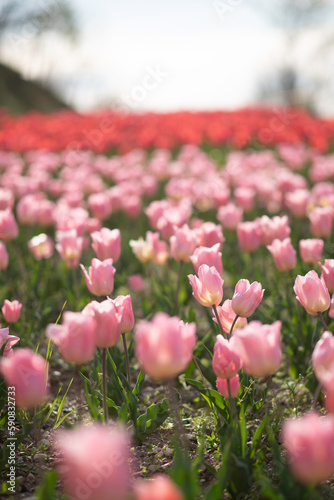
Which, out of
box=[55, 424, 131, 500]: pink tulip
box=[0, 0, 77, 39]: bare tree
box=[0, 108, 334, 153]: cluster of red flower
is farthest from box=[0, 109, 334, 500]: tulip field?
box=[0, 0, 77, 39]: bare tree

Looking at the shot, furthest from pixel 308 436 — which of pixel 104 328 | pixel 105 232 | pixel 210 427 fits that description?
pixel 105 232

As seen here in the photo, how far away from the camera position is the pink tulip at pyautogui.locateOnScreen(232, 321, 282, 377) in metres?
1.31

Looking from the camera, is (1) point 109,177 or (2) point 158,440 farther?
(1) point 109,177

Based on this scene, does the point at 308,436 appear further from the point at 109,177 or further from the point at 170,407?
the point at 109,177

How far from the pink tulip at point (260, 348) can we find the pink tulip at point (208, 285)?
43 centimetres

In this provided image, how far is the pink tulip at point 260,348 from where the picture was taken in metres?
1.31

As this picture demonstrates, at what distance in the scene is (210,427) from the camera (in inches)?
77.6

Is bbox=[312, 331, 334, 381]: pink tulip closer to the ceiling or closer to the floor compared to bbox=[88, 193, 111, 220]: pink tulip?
closer to the ceiling

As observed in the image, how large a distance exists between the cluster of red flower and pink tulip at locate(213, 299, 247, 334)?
611cm

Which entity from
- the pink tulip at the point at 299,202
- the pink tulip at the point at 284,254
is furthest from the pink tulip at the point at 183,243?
the pink tulip at the point at 299,202

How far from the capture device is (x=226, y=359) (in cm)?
144

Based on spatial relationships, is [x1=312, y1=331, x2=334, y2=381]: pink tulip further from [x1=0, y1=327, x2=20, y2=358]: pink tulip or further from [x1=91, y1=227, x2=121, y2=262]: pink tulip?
[x1=91, y1=227, x2=121, y2=262]: pink tulip

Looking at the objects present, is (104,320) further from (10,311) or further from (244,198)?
(244,198)

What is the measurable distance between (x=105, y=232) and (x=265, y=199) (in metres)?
2.38
